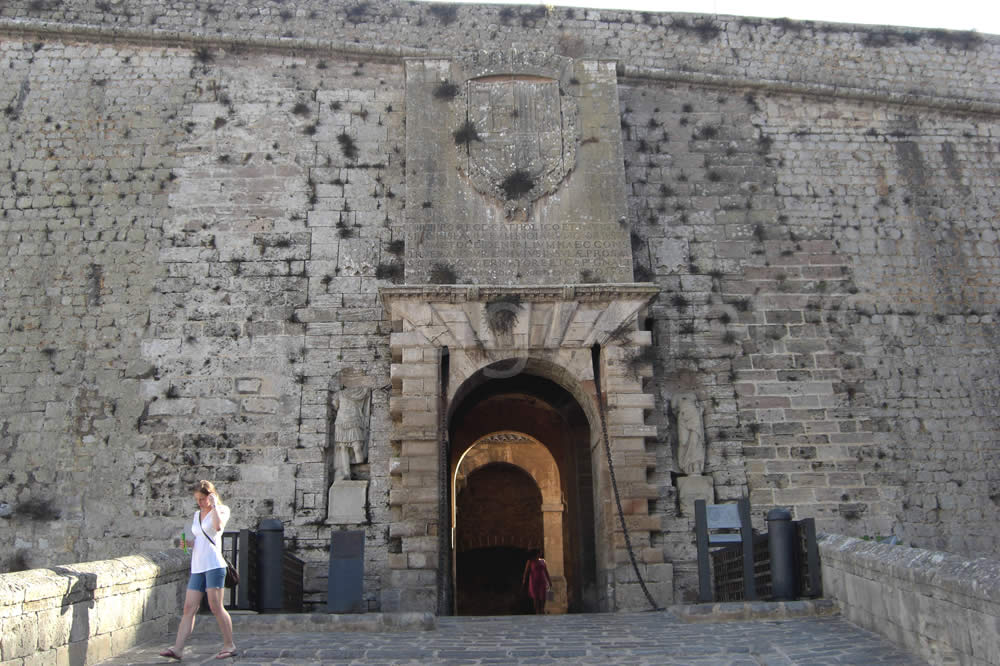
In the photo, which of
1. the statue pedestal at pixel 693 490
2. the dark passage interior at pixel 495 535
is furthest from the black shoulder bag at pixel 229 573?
the dark passage interior at pixel 495 535

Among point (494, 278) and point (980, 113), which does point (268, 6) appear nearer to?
point (494, 278)

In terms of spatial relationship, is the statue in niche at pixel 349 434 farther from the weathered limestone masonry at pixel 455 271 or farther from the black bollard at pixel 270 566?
the black bollard at pixel 270 566

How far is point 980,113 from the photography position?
12.8 meters

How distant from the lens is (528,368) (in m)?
10.6

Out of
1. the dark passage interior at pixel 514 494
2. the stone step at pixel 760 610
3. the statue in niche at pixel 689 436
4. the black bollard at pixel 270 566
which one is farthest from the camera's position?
the dark passage interior at pixel 514 494

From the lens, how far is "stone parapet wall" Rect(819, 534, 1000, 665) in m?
4.55

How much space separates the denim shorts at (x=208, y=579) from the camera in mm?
5664

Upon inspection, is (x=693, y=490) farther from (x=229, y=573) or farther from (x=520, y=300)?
(x=229, y=573)

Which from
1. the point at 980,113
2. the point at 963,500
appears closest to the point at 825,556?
the point at 963,500

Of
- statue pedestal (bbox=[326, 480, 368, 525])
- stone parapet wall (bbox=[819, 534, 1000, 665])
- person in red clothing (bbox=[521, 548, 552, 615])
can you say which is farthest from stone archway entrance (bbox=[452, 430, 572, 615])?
stone parapet wall (bbox=[819, 534, 1000, 665])

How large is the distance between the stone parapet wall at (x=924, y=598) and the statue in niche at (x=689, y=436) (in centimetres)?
337

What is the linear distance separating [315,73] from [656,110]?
15.6ft

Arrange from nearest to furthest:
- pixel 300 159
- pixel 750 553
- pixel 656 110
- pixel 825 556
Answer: pixel 825 556 → pixel 750 553 → pixel 300 159 → pixel 656 110

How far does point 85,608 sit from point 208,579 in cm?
74
